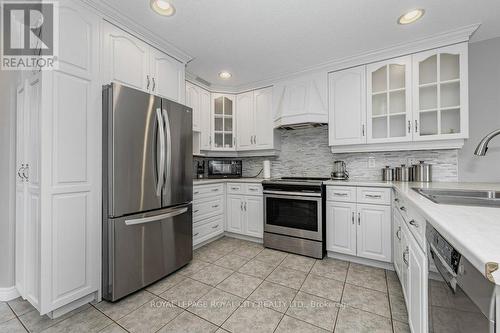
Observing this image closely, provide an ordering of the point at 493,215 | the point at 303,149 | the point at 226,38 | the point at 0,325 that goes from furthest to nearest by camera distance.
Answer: the point at 303,149
the point at 226,38
the point at 0,325
the point at 493,215

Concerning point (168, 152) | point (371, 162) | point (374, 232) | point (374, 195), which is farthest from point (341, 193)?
point (168, 152)

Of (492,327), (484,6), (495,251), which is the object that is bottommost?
(492,327)

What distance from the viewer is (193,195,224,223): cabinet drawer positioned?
280 centimetres

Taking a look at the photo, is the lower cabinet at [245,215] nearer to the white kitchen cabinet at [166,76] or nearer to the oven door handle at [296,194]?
the oven door handle at [296,194]

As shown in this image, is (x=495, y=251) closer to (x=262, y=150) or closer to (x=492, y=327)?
(x=492, y=327)

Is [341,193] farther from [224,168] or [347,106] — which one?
[224,168]

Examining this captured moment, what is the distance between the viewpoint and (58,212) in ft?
4.93

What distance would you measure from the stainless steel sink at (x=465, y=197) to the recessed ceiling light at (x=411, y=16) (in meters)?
1.54

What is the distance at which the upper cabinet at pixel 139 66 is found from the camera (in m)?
1.85

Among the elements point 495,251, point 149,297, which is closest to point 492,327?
point 495,251

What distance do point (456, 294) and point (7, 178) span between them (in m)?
2.95

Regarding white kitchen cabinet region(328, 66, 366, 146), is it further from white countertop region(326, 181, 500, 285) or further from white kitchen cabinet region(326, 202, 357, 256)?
white countertop region(326, 181, 500, 285)

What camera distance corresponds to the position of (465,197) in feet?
4.37

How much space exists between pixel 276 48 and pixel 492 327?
102 inches
